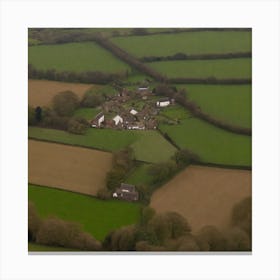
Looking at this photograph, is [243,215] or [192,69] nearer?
[243,215]

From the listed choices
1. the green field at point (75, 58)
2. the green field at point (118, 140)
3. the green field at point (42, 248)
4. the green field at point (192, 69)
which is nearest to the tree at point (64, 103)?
the green field at point (118, 140)

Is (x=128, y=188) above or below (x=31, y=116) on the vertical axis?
below

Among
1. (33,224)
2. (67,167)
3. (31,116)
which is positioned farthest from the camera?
(31,116)

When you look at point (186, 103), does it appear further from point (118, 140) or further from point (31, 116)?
point (31, 116)

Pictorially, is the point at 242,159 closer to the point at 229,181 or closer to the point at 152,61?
the point at 229,181

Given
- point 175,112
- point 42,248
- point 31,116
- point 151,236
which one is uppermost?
point 175,112

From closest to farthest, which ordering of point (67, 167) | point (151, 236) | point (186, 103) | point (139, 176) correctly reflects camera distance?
point (151, 236) < point (139, 176) < point (67, 167) < point (186, 103)

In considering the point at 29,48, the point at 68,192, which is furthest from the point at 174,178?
the point at 29,48

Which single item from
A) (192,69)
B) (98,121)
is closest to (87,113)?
(98,121)
